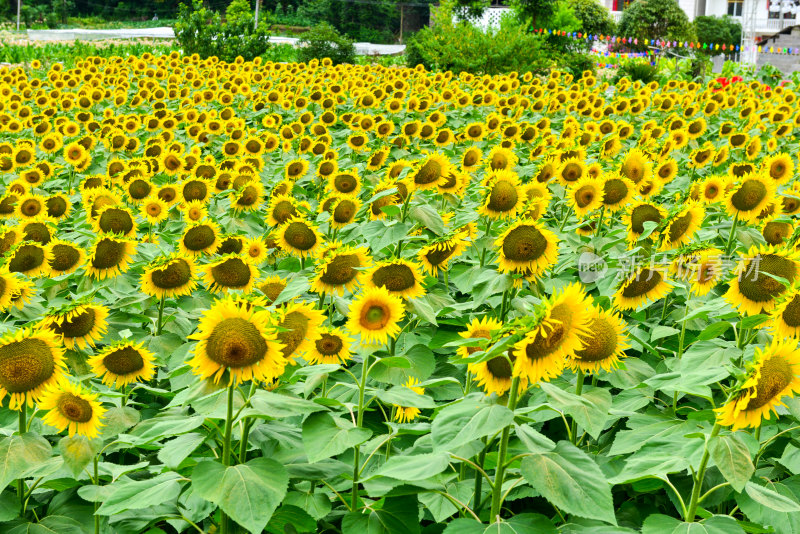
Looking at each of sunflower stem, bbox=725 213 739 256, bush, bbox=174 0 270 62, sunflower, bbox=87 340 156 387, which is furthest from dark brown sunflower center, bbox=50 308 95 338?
bush, bbox=174 0 270 62

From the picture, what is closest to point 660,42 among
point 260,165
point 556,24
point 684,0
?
point 556,24

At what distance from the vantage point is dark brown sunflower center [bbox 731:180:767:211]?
3762 millimetres

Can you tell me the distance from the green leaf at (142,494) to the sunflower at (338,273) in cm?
115

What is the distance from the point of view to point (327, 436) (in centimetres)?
205

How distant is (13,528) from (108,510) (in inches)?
19.3

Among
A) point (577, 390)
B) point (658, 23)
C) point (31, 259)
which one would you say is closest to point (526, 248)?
point (577, 390)

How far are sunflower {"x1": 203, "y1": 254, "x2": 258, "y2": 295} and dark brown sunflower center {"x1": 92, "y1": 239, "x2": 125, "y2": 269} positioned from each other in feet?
2.05

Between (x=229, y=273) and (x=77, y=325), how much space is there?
74cm

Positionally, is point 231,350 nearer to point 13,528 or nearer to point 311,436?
point 311,436

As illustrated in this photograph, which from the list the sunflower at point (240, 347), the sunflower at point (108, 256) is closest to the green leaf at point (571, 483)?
the sunflower at point (240, 347)

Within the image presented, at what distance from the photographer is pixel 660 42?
36.2 meters

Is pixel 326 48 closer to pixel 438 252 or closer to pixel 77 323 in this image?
pixel 438 252

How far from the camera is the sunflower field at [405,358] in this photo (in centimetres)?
192

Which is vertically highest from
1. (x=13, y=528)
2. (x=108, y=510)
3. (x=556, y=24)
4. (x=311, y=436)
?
(x=556, y=24)
